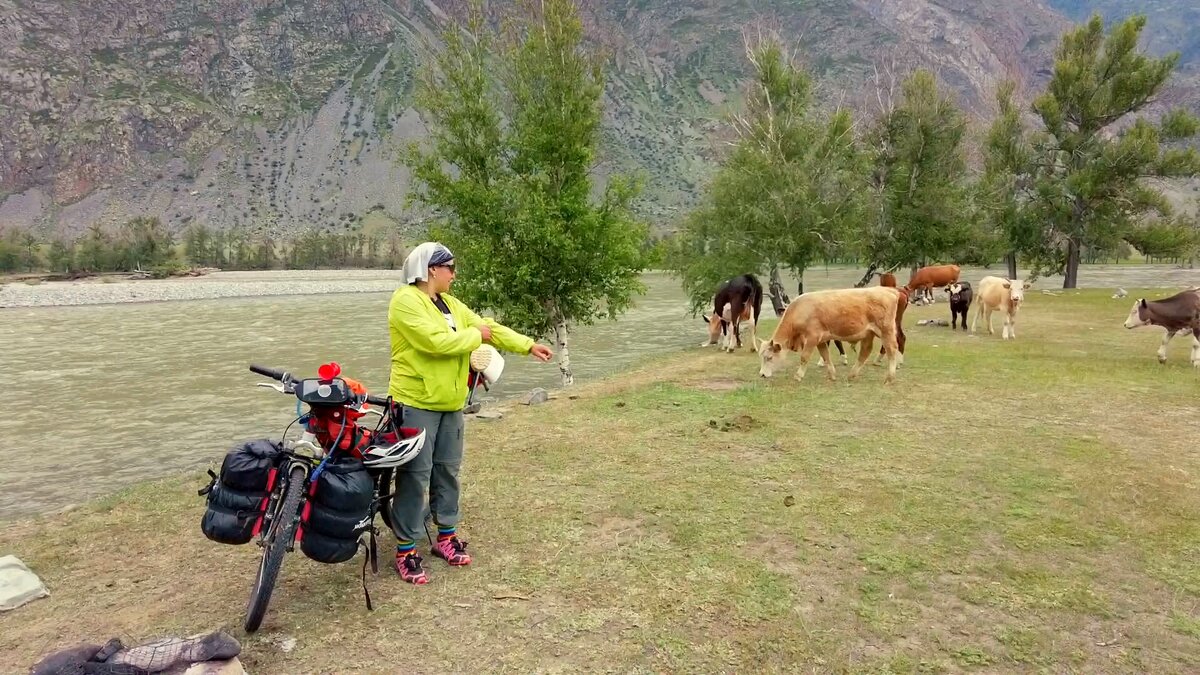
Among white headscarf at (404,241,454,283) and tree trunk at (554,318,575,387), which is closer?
white headscarf at (404,241,454,283)

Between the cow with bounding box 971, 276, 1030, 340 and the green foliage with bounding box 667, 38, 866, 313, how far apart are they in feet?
23.7

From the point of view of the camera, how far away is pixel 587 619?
4301 mm

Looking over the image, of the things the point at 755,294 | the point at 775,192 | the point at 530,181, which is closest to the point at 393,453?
the point at 530,181

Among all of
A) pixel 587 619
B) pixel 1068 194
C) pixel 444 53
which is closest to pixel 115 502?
pixel 587 619

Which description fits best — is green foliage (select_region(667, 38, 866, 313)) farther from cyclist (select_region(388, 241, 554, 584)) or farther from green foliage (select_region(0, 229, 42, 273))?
green foliage (select_region(0, 229, 42, 273))

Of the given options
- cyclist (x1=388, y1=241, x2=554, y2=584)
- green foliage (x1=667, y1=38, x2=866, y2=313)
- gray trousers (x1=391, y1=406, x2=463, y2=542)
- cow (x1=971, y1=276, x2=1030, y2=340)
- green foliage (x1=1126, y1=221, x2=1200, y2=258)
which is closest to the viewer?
cyclist (x1=388, y1=241, x2=554, y2=584)

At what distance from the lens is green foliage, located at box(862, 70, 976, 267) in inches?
1195

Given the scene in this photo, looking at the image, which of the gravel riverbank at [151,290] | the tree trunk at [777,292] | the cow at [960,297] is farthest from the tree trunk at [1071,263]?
the gravel riverbank at [151,290]

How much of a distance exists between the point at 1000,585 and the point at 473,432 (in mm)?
6695

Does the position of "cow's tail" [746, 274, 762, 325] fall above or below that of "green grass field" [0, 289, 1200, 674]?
above

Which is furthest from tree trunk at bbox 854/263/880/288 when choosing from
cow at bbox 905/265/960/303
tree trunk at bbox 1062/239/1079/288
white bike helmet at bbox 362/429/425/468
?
white bike helmet at bbox 362/429/425/468

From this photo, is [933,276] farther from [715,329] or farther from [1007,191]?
[715,329]

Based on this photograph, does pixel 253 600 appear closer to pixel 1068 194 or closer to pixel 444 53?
pixel 444 53

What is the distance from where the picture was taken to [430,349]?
175 inches
